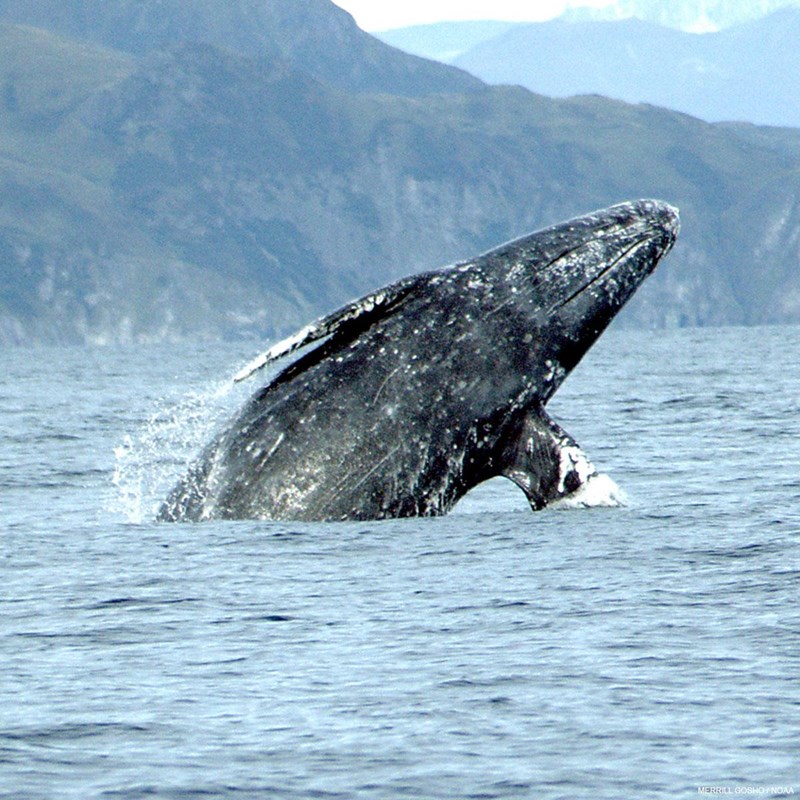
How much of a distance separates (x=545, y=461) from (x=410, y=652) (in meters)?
5.09

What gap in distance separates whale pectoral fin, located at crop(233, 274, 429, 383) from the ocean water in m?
1.82

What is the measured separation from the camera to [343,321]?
16.1 metres

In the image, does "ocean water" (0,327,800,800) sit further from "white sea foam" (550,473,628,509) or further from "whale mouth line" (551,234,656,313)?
"whale mouth line" (551,234,656,313)

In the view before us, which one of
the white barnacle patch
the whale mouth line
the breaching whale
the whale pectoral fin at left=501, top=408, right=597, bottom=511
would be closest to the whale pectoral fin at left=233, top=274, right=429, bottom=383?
the breaching whale

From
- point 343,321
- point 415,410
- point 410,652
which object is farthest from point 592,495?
point 410,652

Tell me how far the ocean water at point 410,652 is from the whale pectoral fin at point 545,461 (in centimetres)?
37

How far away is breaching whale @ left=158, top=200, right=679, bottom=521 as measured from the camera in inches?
643

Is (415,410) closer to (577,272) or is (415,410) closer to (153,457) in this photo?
(577,272)

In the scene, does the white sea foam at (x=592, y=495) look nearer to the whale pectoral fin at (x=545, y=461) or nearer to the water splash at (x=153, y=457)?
the whale pectoral fin at (x=545, y=461)

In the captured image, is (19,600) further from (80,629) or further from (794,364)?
(794,364)

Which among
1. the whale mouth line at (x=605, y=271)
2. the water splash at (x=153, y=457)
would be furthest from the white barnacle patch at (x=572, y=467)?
the water splash at (x=153, y=457)

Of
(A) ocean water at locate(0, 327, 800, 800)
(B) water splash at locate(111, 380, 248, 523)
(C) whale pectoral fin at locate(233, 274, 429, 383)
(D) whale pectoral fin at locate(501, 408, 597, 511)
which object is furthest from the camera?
(B) water splash at locate(111, 380, 248, 523)

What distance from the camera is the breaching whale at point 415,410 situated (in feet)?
53.6

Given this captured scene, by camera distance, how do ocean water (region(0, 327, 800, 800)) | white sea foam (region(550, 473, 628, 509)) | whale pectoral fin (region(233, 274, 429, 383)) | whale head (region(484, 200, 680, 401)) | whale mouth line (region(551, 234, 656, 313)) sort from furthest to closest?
whale mouth line (region(551, 234, 656, 313)), whale head (region(484, 200, 680, 401)), white sea foam (region(550, 473, 628, 509)), whale pectoral fin (region(233, 274, 429, 383)), ocean water (region(0, 327, 800, 800))
